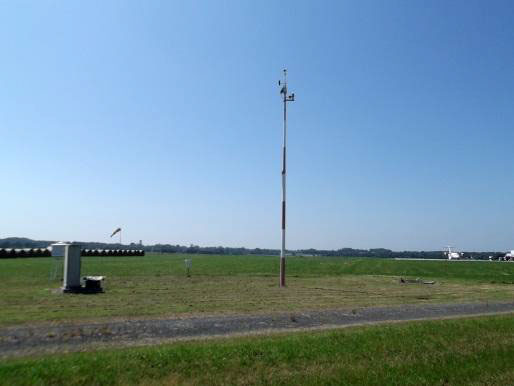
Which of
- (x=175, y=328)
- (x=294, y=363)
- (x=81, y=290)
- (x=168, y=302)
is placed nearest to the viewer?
(x=294, y=363)

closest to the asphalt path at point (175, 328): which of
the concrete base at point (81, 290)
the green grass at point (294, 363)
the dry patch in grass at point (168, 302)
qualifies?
the green grass at point (294, 363)

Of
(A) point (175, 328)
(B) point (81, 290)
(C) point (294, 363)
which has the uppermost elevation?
(B) point (81, 290)

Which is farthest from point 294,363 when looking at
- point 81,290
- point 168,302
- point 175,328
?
point 81,290

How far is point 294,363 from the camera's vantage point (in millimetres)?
8812

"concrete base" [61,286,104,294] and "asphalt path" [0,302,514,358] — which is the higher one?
"concrete base" [61,286,104,294]

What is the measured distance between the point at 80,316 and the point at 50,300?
4.58 meters

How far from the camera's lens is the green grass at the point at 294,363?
25.2 ft

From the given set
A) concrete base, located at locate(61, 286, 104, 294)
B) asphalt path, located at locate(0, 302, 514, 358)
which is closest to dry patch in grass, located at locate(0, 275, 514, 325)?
concrete base, located at locate(61, 286, 104, 294)

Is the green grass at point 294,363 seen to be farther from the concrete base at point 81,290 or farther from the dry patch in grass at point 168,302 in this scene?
the concrete base at point 81,290

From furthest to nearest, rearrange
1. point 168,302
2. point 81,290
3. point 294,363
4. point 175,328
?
point 81,290 < point 168,302 < point 175,328 < point 294,363

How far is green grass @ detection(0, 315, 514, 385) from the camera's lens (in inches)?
303

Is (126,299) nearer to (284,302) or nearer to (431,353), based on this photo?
(284,302)

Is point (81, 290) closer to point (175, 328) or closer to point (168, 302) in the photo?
point (168, 302)

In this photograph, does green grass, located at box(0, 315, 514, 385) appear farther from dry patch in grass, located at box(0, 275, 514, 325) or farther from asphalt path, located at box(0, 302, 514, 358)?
dry patch in grass, located at box(0, 275, 514, 325)
